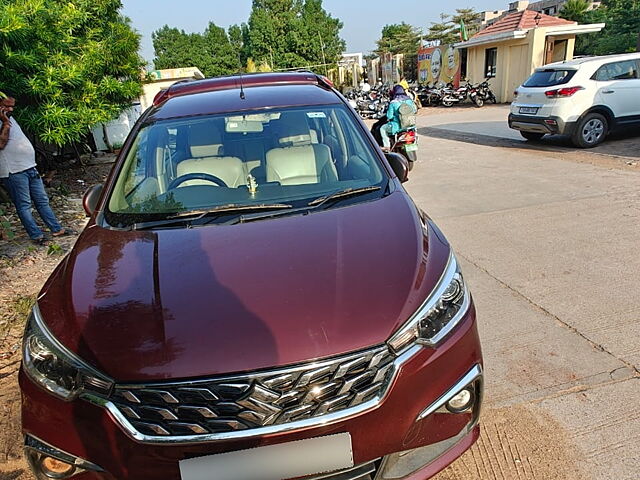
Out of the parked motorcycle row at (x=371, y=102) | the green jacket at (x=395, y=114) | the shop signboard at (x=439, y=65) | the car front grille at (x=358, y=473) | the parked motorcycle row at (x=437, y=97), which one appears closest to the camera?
the car front grille at (x=358, y=473)

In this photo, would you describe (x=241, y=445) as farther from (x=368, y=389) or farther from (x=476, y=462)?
(x=476, y=462)

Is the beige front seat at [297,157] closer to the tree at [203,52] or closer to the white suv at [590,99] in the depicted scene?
the white suv at [590,99]

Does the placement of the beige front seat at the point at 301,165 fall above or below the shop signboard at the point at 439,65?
below

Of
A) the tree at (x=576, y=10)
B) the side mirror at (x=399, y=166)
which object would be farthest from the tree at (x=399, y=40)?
the side mirror at (x=399, y=166)

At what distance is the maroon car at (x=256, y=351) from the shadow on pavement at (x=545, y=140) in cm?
838

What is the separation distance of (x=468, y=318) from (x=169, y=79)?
20255 millimetres

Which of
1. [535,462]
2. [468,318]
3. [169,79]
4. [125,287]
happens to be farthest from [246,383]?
[169,79]

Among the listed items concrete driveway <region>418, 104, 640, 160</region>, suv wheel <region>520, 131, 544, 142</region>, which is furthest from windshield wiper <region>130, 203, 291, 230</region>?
suv wheel <region>520, 131, 544, 142</region>

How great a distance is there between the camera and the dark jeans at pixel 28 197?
5246mm

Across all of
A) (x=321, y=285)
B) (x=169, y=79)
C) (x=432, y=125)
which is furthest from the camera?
(x=169, y=79)

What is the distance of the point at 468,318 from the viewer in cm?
187

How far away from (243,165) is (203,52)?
7392 centimetres

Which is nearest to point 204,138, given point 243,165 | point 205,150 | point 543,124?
point 205,150

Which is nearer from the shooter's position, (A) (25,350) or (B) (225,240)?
(A) (25,350)
